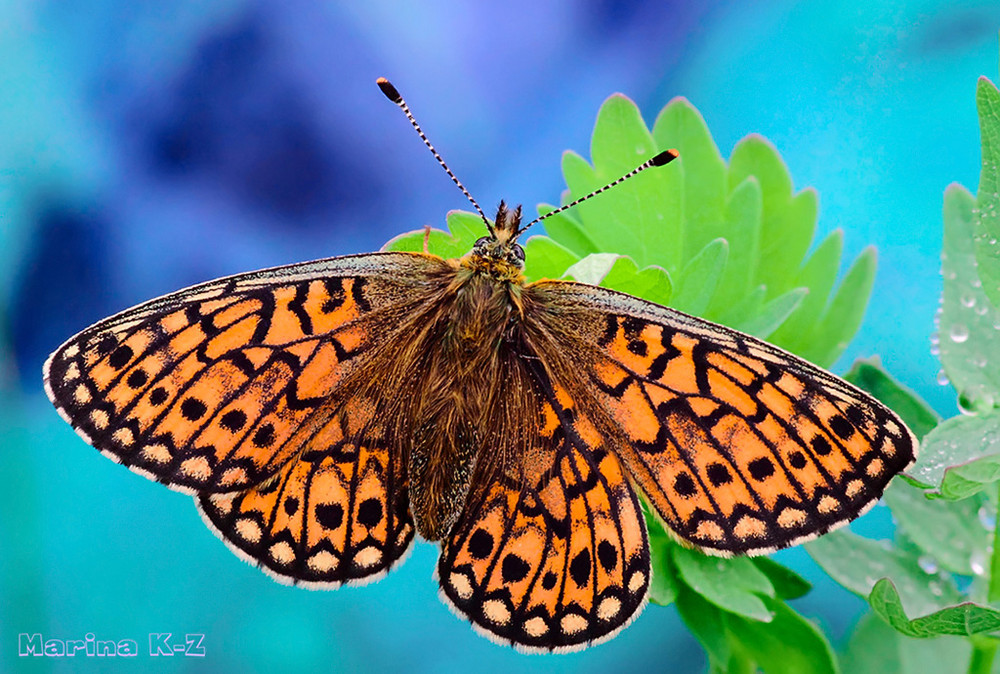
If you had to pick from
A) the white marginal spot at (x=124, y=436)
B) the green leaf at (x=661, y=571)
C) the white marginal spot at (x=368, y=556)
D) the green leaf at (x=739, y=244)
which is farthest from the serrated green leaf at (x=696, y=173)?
the white marginal spot at (x=124, y=436)

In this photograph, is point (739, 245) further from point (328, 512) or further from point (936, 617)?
point (328, 512)

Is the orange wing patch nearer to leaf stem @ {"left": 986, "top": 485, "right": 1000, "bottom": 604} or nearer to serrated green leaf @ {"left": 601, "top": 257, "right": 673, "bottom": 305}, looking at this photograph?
serrated green leaf @ {"left": 601, "top": 257, "right": 673, "bottom": 305}

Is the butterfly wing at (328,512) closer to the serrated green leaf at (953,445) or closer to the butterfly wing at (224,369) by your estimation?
the butterfly wing at (224,369)

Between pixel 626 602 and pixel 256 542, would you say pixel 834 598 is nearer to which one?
pixel 626 602

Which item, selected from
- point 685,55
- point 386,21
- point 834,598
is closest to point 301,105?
point 386,21

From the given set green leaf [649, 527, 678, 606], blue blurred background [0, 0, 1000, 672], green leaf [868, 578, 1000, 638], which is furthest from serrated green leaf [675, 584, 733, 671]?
blue blurred background [0, 0, 1000, 672]
